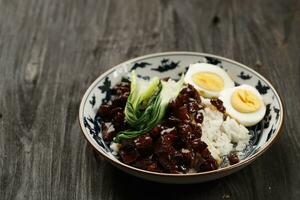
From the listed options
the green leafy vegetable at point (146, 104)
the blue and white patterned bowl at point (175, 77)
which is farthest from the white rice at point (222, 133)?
the green leafy vegetable at point (146, 104)

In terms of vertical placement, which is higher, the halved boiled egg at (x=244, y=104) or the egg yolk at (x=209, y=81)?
the egg yolk at (x=209, y=81)

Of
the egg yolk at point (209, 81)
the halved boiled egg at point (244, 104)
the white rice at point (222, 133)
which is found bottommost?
the white rice at point (222, 133)

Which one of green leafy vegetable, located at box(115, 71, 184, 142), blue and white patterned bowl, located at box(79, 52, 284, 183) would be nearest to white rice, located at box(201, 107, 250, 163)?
blue and white patterned bowl, located at box(79, 52, 284, 183)

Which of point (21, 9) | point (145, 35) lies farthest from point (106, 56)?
point (21, 9)

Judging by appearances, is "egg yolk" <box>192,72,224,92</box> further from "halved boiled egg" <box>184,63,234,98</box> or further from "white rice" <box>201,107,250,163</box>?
"white rice" <box>201,107,250,163</box>

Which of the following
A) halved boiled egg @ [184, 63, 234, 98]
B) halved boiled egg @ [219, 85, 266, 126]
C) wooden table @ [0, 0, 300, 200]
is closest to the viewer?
wooden table @ [0, 0, 300, 200]

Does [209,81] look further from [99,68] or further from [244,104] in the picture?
[99,68]

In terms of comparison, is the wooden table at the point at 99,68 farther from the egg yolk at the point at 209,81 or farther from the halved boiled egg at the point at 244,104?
the egg yolk at the point at 209,81
